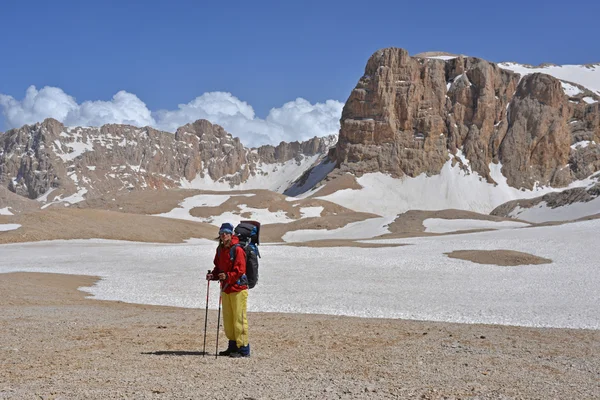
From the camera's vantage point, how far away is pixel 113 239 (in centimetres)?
5488

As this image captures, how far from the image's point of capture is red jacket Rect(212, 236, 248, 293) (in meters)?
10.2

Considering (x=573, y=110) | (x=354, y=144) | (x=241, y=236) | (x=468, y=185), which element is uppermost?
(x=573, y=110)

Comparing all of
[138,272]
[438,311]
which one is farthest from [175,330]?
[138,272]

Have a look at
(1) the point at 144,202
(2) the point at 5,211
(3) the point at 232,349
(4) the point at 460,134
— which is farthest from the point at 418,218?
(2) the point at 5,211

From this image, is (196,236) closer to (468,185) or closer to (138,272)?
(138,272)

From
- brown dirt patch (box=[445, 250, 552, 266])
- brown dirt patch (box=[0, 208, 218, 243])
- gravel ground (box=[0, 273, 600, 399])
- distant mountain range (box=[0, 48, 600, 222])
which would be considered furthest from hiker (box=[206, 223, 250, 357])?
distant mountain range (box=[0, 48, 600, 222])

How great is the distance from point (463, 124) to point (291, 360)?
15291 centimetres

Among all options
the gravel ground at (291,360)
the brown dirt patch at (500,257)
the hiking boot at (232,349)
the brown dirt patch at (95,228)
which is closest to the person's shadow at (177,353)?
the gravel ground at (291,360)

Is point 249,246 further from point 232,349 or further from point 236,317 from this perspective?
point 232,349

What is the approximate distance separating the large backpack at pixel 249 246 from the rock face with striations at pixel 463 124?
455 ft

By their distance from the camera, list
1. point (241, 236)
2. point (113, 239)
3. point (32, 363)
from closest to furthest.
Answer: point (32, 363)
point (241, 236)
point (113, 239)

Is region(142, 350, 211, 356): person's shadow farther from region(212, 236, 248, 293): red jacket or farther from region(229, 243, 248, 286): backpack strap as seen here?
region(229, 243, 248, 286): backpack strap

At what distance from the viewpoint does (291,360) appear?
9.91 metres

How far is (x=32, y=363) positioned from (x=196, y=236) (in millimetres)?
57343
